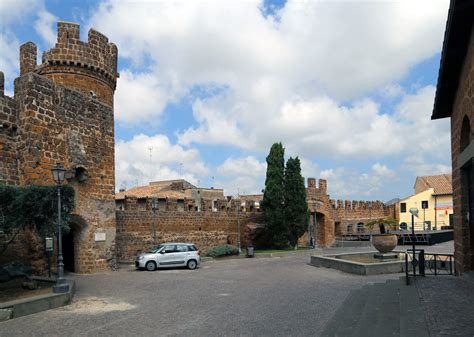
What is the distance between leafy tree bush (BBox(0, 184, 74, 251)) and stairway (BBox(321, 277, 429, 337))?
7860 millimetres

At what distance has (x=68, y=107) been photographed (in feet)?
54.3

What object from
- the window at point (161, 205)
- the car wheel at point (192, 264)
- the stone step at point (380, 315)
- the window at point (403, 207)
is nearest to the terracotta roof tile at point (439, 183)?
the window at point (403, 207)

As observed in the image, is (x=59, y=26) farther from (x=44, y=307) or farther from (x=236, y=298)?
(x=236, y=298)

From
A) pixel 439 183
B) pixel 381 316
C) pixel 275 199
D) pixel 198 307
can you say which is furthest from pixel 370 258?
pixel 439 183

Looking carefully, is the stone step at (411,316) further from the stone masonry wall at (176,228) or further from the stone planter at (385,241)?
the stone masonry wall at (176,228)

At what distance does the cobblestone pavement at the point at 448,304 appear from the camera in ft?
19.5

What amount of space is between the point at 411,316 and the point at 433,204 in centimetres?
4536

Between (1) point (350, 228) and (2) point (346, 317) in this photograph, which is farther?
(1) point (350, 228)

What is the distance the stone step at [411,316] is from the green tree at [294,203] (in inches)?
805

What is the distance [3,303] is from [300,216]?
23004mm

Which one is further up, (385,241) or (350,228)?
(385,241)

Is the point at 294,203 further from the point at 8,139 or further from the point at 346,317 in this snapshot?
the point at 346,317

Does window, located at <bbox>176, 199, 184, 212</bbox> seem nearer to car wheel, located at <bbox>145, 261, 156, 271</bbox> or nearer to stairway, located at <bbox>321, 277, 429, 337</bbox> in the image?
car wheel, located at <bbox>145, 261, 156, 271</bbox>

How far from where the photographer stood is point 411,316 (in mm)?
6848
